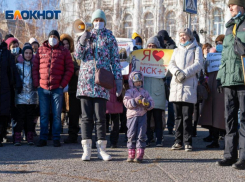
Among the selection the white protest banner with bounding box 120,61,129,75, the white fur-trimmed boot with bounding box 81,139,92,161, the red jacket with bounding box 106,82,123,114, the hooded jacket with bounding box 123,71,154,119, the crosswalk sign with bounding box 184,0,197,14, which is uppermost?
the crosswalk sign with bounding box 184,0,197,14

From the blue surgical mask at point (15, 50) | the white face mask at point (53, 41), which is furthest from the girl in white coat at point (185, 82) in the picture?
the blue surgical mask at point (15, 50)

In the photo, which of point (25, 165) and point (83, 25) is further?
point (83, 25)

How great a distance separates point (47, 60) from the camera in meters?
8.66

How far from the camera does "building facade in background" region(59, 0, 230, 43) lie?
34969 mm

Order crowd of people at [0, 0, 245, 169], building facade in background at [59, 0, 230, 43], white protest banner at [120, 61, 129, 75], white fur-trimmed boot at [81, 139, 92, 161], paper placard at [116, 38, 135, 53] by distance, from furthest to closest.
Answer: building facade in background at [59, 0, 230, 43] < paper placard at [116, 38, 135, 53] < white protest banner at [120, 61, 129, 75] < white fur-trimmed boot at [81, 139, 92, 161] < crowd of people at [0, 0, 245, 169]

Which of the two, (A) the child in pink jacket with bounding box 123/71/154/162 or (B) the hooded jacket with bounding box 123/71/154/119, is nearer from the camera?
(A) the child in pink jacket with bounding box 123/71/154/162

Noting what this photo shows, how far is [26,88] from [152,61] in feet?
8.07

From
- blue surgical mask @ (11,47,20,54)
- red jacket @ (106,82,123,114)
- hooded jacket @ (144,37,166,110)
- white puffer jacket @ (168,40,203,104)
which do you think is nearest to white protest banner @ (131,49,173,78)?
hooded jacket @ (144,37,166,110)

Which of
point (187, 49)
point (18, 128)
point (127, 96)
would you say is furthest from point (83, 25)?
point (18, 128)

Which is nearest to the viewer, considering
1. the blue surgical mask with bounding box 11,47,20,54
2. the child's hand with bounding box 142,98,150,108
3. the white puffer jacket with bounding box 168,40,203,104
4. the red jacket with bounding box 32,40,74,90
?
the child's hand with bounding box 142,98,150,108

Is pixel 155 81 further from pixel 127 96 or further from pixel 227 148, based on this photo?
pixel 227 148

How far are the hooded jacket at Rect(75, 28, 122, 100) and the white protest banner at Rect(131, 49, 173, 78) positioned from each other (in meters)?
1.72

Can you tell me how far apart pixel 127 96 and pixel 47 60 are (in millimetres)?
2239

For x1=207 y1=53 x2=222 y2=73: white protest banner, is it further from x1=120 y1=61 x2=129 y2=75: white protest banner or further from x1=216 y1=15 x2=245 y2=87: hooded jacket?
x1=216 y1=15 x2=245 y2=87: hooded jacket
